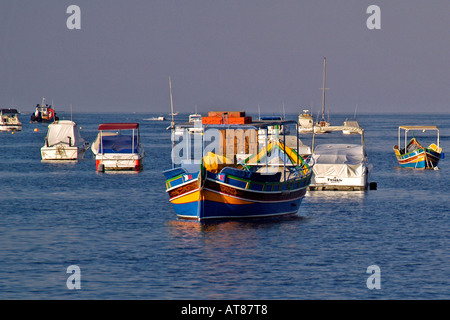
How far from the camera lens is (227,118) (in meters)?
35.8

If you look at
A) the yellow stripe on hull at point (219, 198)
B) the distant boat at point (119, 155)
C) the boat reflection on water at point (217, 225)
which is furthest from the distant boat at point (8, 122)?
the yellow stripe on hull at point (219, 198)

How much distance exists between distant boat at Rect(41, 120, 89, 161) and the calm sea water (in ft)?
82.7

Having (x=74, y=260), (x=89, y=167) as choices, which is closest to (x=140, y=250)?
(x=74, y=260)

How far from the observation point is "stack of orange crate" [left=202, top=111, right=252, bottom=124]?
35.8 metres

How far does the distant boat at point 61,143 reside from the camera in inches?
2977

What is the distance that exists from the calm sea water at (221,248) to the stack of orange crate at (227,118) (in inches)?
198

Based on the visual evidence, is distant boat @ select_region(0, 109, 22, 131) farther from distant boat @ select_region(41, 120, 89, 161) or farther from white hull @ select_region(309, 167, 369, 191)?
white hull @ select_region(309, 167, 369, 191)

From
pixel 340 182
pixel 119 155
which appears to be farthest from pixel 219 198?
pixel 119 155

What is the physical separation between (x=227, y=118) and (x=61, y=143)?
44480 millimetres
